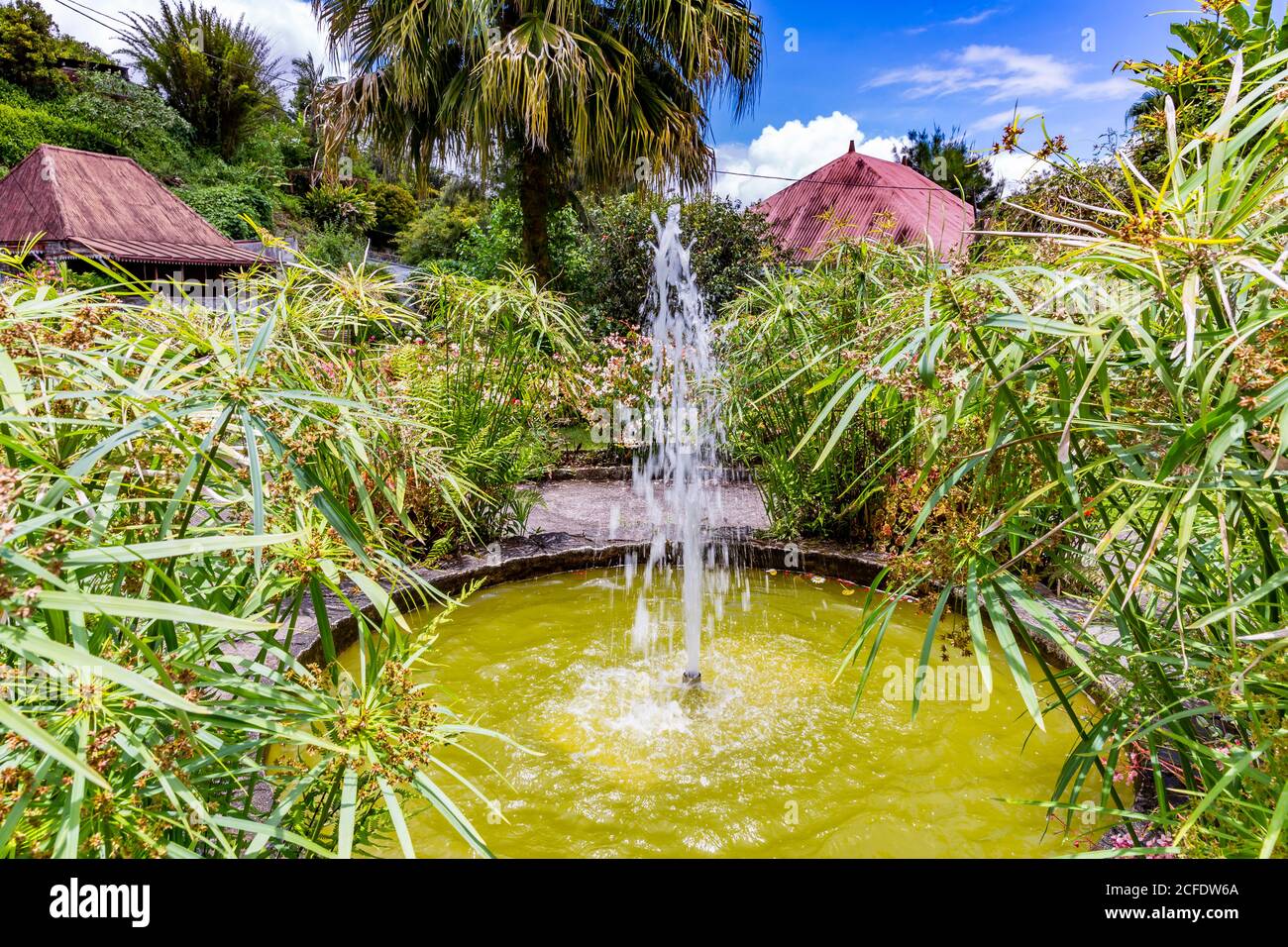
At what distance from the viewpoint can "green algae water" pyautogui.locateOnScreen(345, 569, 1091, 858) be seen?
7.18 feet

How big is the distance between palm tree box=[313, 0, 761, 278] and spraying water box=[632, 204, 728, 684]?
1513mm

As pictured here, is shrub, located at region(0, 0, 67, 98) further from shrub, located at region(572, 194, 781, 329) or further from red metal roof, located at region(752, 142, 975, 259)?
red metal roof, located at region(752, 142, 975, 259)

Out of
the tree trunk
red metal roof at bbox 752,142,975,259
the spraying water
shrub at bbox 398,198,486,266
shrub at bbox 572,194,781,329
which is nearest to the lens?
the spraying water

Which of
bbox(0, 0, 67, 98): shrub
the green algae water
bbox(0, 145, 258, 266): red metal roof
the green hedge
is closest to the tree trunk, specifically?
bbox(0, 145, 258, 266): red metal roof

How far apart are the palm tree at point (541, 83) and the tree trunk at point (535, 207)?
2 centimetres

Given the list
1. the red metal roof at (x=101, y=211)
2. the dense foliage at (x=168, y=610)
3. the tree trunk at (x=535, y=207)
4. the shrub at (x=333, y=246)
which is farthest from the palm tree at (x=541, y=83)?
the shrub at (x=333, y=246)

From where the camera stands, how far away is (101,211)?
14180mm

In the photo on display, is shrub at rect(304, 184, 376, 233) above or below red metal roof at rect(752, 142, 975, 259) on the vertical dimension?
above

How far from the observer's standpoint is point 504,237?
14281 mm

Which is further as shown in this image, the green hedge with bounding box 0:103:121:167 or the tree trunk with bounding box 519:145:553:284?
the green hedge with bounding box 0:103:121:167

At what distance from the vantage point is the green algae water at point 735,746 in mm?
2189

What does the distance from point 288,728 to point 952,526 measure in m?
1.23
